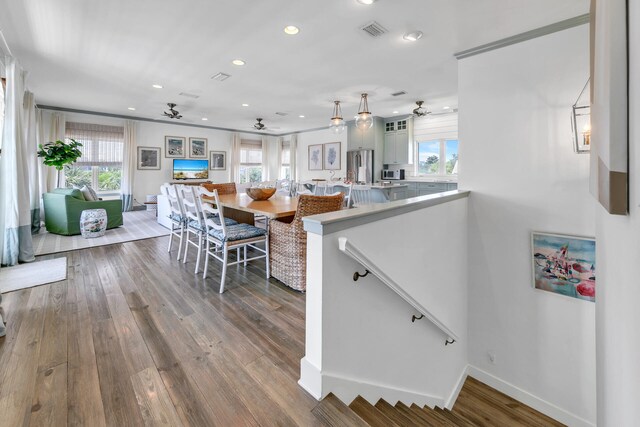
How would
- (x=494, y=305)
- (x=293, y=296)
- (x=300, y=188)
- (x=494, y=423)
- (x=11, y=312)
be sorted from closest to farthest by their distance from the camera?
(x=11, y=312) → (x=494, y=423) → (x=293, y=296) → (x=494, y=305) → (x=300, y=188)

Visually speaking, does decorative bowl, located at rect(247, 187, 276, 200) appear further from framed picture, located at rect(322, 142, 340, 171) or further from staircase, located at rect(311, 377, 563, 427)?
framed picture, located at rect(322, 142, 340, 171)

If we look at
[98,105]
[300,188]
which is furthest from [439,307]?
[98,105]

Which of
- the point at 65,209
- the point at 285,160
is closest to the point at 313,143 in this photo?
the point at 285,160

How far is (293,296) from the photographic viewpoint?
9.11 ft

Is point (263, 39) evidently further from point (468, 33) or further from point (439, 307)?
point (439, 307)

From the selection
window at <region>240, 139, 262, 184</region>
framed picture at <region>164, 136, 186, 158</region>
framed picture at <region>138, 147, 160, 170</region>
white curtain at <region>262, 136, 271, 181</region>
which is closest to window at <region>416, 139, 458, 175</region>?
white curtain at <region>262, 136, 271, 181</region>

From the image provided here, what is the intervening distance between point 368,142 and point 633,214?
24.3ft

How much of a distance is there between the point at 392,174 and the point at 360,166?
0.90 metres

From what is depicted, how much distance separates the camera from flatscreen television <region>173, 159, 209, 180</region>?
8.71 metres

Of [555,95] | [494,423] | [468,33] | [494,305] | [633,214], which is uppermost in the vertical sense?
[468,33]

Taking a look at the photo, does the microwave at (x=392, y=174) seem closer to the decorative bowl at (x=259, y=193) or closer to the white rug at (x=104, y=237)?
the decorative bowl at (x=259, y=193)

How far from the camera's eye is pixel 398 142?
25.0ft

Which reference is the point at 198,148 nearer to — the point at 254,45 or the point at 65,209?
the point at 65,209

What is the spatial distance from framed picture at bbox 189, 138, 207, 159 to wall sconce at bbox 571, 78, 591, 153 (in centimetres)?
922
